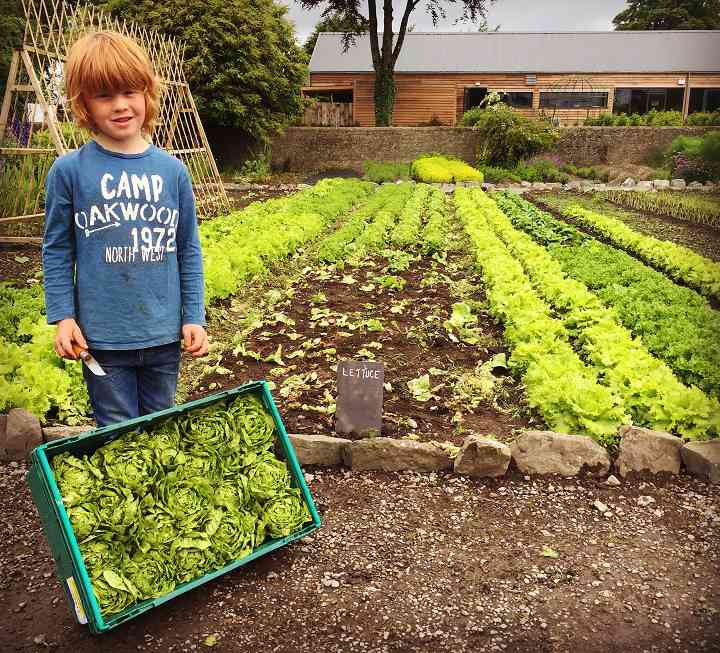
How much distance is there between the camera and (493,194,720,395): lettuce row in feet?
16.3

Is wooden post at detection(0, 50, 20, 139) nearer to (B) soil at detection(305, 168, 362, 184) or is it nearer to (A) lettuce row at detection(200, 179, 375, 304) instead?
(A) lettuce row at detection(200, 179, 375, 304)

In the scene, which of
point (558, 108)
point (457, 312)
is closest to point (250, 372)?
point (457, 312)

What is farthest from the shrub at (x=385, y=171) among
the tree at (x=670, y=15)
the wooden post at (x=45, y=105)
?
the tree at (x=670, y=15)

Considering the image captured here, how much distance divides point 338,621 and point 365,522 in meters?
0.73

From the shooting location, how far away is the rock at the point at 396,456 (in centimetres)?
379

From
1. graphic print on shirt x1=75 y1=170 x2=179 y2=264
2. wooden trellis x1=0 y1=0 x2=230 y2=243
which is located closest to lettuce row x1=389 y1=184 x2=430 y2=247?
wooden trellis x1=0 y1=0 x2=230 y2=243

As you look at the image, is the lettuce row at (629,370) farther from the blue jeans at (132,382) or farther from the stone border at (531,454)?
the blue jeans at (132,382)

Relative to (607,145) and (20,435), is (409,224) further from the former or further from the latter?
(607,145)

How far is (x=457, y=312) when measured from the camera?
20.9 feet

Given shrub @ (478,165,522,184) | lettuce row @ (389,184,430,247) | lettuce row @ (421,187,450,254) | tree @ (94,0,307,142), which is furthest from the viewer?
shrub @ (478,165,522,184)

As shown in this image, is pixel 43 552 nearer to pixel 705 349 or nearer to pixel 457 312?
pixel 457 312

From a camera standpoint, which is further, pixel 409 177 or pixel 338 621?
pixel 409 177

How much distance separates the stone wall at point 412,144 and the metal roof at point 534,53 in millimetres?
8385

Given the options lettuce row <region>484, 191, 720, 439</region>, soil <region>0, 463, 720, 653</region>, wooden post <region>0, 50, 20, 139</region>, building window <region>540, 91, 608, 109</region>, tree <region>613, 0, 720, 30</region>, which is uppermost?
tree <region>613, 0, 720, 30</region>
